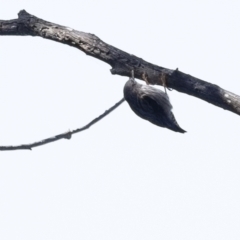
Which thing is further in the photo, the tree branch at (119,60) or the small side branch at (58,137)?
Answer: the small side branch at (58,137)

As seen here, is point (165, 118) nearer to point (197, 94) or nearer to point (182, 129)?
point (182, 129)

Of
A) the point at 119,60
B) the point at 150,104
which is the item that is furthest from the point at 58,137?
the point at 119,60

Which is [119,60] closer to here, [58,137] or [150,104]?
[150,104]

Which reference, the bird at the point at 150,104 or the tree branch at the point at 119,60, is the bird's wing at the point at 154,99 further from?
the tree branch at the point at 119,60

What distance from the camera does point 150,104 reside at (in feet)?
17.3

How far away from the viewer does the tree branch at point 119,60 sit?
4.44 meters

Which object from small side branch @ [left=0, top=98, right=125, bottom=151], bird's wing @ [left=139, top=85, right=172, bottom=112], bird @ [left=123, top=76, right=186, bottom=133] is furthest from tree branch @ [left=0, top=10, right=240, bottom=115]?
small side branch @ [left=0, top=98, right=125, bottom=151]

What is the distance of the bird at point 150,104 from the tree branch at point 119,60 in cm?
25

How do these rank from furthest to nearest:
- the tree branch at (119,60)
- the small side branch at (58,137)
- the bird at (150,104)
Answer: the small side branch at (58,137) < the bird at (150,104) < the tree branch at (119,60)

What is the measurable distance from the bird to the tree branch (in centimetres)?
25

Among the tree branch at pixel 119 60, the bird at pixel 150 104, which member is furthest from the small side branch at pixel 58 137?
the tree branch at pixel 119 60

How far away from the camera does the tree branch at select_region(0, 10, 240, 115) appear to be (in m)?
4.44

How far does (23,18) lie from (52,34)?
40 centimetres

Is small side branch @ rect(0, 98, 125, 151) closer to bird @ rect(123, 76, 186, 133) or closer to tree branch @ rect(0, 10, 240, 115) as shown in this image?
bird @ rect(123, 76, 186, 133)
